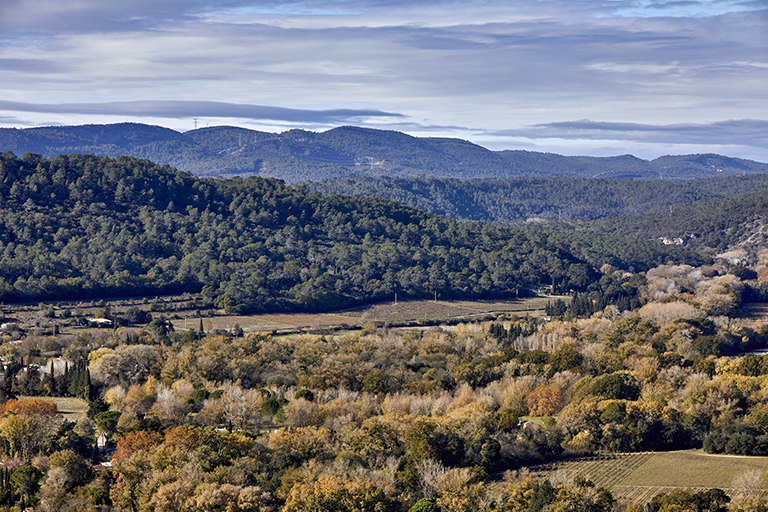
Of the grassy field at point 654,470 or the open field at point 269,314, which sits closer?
the grassy field at point 654,470

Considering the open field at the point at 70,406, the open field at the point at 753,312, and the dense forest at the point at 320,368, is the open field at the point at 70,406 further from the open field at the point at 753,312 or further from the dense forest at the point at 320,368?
the open field at the point at 753,312

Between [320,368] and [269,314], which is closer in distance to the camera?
[320,368]

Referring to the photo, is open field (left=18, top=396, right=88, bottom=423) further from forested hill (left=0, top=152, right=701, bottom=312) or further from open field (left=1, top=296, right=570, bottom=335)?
forested hill (left=0, top=152, right=701, bottom=312)

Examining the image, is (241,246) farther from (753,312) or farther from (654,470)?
(654,470)

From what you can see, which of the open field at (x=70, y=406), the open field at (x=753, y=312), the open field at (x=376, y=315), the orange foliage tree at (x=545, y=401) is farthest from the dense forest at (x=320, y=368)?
the open field at (x=376, y=315)

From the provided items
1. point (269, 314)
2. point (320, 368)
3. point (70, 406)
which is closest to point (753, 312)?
point (269, 314)

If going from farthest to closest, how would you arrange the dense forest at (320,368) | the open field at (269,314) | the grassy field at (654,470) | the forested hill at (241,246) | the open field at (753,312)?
1. the forested hill at (241,246)
2. the open field at (753,312)
3. the open field at (269,314)
4. the grassy field at (654,470)
5. the dense forest at (320,368)

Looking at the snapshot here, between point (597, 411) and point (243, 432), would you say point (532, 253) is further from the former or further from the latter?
point (243, 432)

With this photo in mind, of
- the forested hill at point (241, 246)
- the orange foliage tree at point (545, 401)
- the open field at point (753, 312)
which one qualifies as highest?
the forested hill at point (241, 246)
